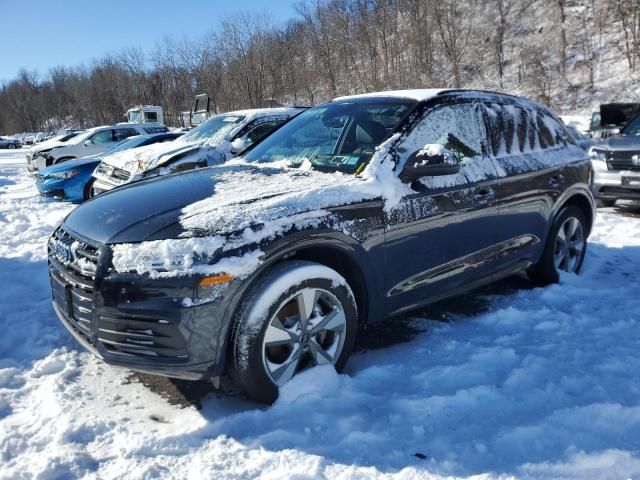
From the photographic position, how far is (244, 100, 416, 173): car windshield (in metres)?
3.59

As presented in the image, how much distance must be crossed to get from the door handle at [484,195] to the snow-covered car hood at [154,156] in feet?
16.3

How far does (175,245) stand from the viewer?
8.46 feet

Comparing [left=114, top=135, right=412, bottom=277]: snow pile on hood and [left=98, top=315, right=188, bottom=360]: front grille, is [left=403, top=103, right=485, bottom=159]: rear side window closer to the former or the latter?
[left=114, top=135, right=412, bottom=277]: snow pile on hood

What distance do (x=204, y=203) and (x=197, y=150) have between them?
18.1ft

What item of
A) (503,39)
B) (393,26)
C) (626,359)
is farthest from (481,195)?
(503,39)

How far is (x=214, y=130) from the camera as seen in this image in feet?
29.7

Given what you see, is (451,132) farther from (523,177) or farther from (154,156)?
(154,156)

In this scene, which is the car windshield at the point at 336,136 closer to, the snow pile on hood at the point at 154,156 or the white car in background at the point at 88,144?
the snow pile on hood at the point at 154,156

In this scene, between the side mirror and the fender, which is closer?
the fender

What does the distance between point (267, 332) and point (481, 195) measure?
6.47ft

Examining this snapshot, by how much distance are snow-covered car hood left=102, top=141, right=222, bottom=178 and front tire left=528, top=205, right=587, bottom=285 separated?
4.96 metres

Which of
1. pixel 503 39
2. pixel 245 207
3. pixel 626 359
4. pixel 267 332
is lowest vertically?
pixel 626 359

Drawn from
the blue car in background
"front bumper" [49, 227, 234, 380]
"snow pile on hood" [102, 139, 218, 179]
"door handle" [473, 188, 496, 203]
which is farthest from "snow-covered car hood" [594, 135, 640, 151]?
the blue car in background

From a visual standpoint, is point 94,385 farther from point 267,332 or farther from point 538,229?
point 538,229
